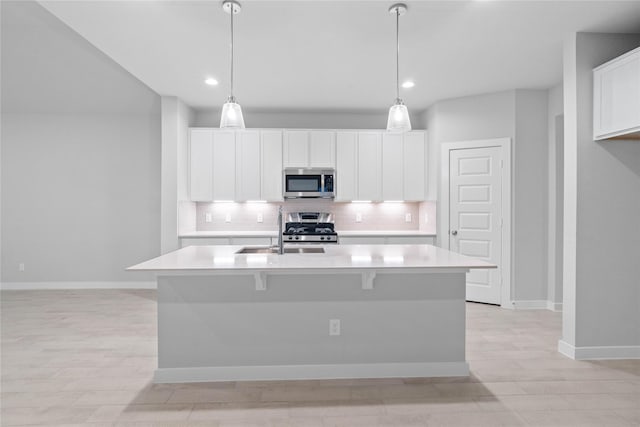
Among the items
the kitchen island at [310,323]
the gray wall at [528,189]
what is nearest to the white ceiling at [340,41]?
the gray wall at [528,189]

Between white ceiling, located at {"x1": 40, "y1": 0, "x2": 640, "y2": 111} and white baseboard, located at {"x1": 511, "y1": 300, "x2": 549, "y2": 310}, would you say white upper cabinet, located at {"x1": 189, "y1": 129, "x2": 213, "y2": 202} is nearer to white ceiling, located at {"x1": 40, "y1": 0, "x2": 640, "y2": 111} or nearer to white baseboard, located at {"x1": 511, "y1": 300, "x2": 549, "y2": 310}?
white ceiling, located at {"x1": 40, "y1": 0, "x2": 640, "y2": 111}

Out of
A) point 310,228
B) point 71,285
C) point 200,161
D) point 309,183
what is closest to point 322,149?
point 309,183

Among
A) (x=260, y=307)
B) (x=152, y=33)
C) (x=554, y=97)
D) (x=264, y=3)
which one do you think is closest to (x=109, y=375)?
(x=260, y=307)

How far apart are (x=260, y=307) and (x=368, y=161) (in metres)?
3.23

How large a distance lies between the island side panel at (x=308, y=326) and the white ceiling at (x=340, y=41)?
1.96m

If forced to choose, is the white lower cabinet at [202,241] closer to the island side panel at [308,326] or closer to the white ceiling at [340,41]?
the white ceiling at [340,41]

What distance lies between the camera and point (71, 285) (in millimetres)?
5641

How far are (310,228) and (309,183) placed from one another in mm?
666

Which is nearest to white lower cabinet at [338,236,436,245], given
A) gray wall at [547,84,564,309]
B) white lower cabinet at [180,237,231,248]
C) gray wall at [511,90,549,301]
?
gray wall at [511,90,549,301]

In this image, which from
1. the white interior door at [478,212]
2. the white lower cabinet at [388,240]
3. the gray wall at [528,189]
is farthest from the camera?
the white lower cabinet at [388,240]

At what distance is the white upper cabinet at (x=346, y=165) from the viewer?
17.6 ft

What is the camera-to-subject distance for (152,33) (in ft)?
10.1

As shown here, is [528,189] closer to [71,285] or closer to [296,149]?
[296,149]

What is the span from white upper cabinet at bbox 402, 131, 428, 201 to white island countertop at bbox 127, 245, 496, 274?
2.39 metres
